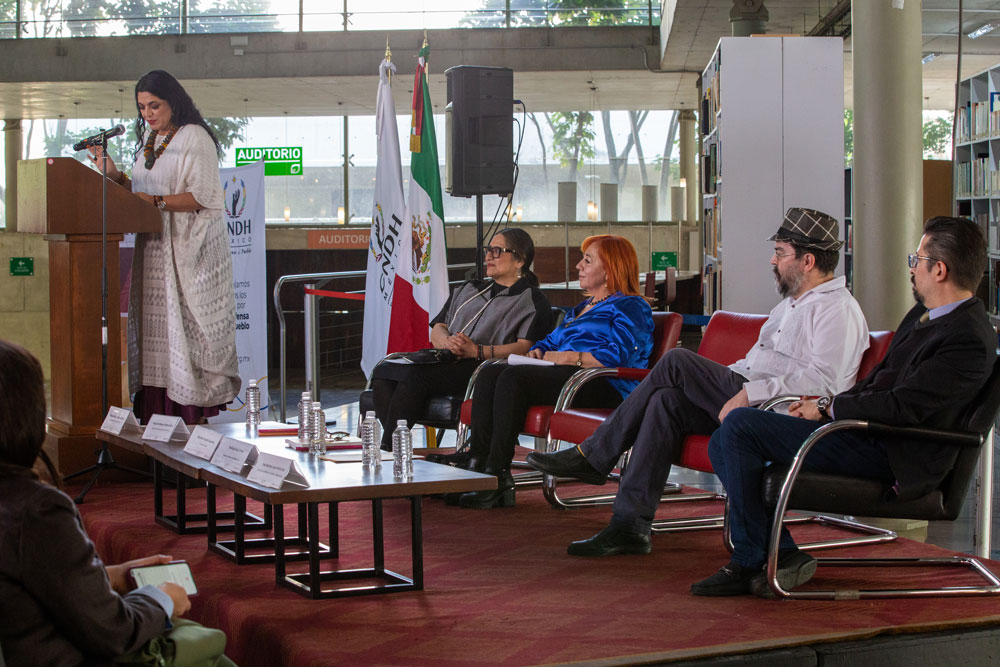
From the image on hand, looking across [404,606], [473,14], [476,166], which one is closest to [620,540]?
[404,606]

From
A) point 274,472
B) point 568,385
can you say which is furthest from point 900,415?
point 274,472

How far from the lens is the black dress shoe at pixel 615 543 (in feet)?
11.2

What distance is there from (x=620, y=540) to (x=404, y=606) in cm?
83

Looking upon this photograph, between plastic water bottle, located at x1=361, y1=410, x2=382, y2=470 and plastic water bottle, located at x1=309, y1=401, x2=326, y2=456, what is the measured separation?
0.29 m

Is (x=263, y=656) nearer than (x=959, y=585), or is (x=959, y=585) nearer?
(x=263, y=656)

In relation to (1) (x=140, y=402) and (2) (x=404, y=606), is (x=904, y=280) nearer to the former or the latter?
(2) (x=404, y=606)

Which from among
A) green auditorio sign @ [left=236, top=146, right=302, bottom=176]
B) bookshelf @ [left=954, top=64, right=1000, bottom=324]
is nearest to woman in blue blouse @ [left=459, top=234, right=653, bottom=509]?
bookshelf @ [left=954, top=64, right=1000, bottom=324]

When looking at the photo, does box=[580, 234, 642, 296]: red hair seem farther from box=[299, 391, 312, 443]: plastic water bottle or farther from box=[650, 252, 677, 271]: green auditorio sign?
box=[650, 252, 677, 271]: green auditorio sign

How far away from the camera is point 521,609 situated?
286 centimetres

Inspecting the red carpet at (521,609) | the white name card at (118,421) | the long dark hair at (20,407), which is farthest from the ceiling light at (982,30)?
the long dark hair at (20,407)

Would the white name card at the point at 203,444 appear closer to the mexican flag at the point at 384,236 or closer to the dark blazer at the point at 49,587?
the dark blazer at the point at 49,587

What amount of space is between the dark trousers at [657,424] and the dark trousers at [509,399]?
548 millimetres

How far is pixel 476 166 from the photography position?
564cm

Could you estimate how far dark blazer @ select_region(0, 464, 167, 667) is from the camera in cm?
158
